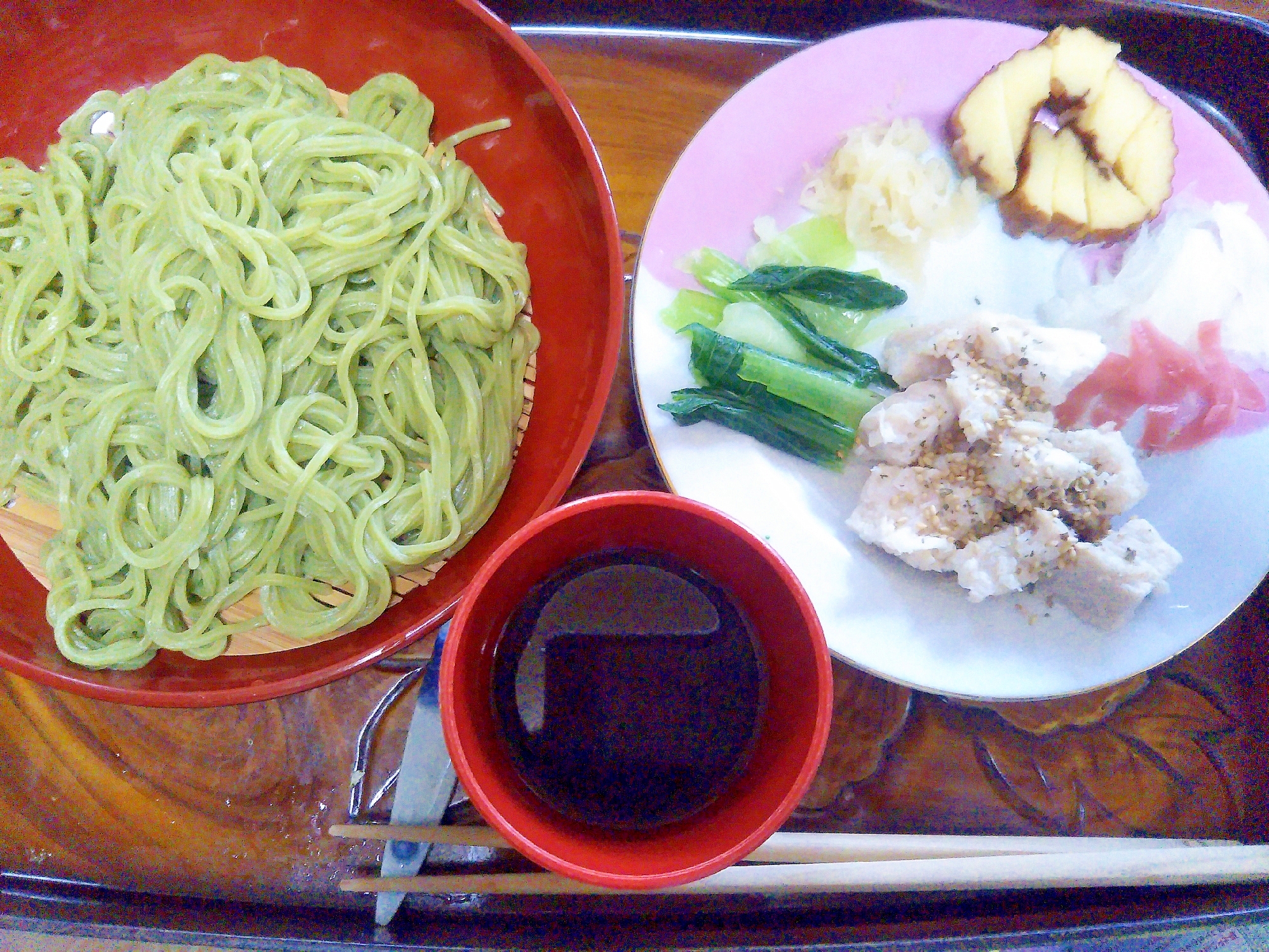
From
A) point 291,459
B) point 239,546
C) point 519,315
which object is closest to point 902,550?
point 519,315

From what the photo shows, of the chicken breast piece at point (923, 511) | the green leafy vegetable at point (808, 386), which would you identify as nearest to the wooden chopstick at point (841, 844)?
the chicken breast piece at point (923, 511)

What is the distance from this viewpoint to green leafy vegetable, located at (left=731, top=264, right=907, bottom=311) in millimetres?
1710

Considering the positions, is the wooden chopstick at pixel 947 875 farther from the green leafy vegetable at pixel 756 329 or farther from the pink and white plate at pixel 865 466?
the green leafy vegetable at pixel 756 329

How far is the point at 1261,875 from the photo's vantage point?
4.95ft

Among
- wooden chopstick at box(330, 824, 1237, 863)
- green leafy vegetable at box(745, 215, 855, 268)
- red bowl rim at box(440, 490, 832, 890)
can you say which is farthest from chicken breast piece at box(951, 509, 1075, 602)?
green leafy vegetable at box(745, 215, 855, 268)

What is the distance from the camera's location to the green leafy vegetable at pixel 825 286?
171 centimetres

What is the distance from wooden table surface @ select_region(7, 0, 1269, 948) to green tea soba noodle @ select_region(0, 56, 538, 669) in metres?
0.28

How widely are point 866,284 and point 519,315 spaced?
2.74 ft

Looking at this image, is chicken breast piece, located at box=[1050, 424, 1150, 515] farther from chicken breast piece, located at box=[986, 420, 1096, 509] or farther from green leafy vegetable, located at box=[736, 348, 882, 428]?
green leafy vegetable, located at box=[736, 348, 882, 428]

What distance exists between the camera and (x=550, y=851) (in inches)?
38.4

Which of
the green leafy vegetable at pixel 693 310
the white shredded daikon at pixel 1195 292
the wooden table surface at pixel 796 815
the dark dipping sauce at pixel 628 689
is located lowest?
the wooden table surface at pixel 796 815

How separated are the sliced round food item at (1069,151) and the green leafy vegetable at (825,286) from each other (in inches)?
15.3

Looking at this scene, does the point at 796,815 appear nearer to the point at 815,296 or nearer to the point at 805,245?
the point at 815,296

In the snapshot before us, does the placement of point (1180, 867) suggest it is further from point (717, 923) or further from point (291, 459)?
point (291, 459)
